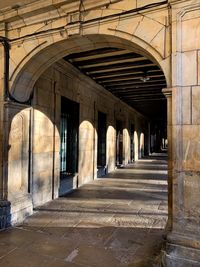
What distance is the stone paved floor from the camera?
283 centimetres

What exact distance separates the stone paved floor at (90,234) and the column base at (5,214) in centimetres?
13

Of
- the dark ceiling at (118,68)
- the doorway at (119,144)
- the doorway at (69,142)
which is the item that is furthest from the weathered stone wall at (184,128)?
the doorway at (119,144)

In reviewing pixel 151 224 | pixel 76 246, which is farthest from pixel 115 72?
pixel 76 246

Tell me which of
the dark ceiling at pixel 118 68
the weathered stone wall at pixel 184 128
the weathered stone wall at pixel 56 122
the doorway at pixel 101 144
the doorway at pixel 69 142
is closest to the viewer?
the weathered stone wall at pixel 184 128

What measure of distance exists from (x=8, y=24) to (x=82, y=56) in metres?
1.74

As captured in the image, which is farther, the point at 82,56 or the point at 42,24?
the point at 82,56

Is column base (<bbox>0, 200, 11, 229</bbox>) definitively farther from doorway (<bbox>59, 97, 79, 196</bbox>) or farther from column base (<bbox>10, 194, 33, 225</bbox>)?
doorway (<bbox>59, 97, 79, 196</bbox>)

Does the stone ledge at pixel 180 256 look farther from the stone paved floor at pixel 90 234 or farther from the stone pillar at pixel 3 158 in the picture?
the stone pillar at pixel 3 158

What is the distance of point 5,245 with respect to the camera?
3.15m

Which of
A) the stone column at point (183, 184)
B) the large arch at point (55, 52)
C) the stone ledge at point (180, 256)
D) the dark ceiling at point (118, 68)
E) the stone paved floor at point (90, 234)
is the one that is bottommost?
the stone paved floor at point (90, 234)

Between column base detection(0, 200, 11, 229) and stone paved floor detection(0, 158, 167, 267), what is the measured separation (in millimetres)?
132

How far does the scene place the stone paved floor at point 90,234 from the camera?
9.27 ft

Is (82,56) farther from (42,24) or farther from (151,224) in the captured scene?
(151,224)

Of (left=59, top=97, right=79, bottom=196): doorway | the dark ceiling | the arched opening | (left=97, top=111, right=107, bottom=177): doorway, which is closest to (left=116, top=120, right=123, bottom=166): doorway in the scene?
the arched opening
